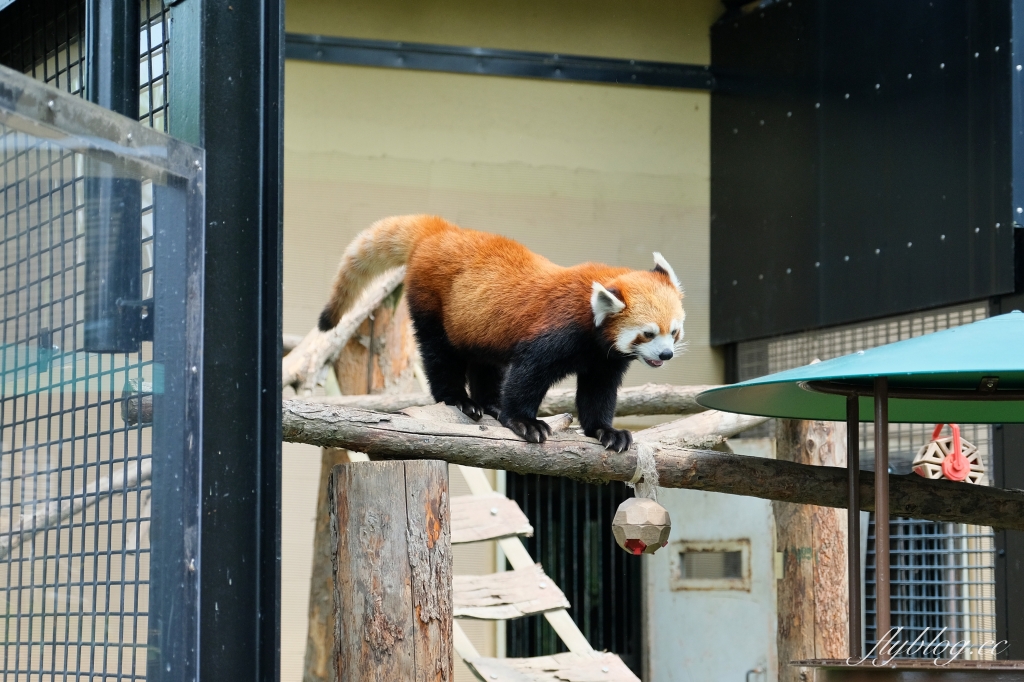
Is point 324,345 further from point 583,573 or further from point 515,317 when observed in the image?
point 583,573

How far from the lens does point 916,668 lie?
1940mm

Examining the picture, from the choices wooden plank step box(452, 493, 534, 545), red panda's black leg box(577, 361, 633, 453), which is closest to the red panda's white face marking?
red panda's black leg box(577, 361, 633, 453)

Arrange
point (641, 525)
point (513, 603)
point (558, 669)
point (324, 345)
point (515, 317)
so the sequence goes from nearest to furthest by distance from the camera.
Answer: point (641, 525), point (515, 317), point (558, 669), point (513, 603), point (324, 345)

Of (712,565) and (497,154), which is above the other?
(497,154)

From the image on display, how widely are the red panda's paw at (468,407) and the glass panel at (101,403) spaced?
1.83 meters

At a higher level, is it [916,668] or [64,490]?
[64,490]

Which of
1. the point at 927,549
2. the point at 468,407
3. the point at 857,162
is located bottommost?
the point at 927,549

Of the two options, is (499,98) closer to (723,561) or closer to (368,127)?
(368,127)

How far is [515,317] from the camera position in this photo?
3193 mm

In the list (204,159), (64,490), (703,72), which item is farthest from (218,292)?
(703,72)

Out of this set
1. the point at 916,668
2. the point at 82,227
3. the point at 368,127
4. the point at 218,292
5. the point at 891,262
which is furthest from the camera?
the point at 368,127

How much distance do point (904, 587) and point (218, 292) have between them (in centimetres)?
427

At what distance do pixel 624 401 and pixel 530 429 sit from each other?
1.49 meters

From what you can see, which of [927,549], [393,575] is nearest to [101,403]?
[393,575]
